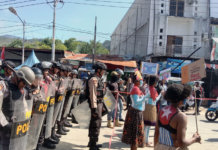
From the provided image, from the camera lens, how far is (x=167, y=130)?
2307 mm

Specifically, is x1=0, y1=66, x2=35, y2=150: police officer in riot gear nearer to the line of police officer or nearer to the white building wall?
the line of police officer

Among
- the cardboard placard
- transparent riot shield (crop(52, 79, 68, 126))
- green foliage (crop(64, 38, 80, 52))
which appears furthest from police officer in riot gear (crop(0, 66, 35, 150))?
green foliage (crop(64, 38, 80, 52))

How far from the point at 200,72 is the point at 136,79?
1494 millimetres

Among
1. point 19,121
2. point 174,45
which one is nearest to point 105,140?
point 19,121

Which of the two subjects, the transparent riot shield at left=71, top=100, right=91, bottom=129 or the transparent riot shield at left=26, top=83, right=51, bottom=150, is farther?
the transparent riot shield at left=71, top=100, right=91, bottom=129

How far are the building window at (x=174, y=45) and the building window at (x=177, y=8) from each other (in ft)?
7.83

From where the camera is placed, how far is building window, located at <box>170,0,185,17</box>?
771 inches

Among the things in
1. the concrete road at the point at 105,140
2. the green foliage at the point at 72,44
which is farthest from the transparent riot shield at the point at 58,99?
the green foliage at the point at 72,44

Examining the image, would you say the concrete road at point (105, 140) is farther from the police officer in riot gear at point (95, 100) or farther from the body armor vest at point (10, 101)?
the body armor vest at point (10, 101)

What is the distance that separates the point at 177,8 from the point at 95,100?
18.3m

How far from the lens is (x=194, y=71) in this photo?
3.54 m

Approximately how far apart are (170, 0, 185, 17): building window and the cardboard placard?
696 inches

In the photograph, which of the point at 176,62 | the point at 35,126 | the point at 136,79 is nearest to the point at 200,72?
the point at 136,79

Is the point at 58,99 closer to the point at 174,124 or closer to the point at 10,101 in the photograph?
the point at 10,101
